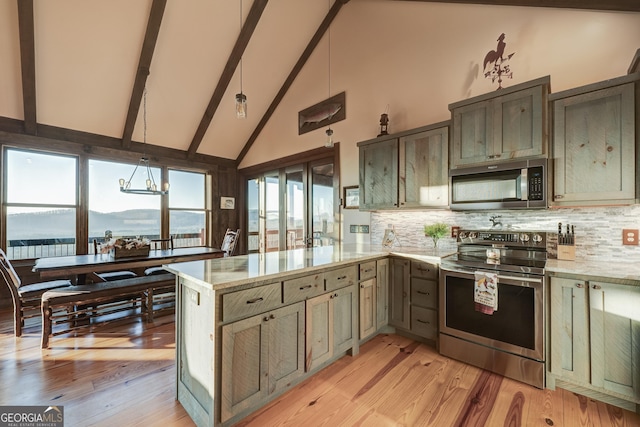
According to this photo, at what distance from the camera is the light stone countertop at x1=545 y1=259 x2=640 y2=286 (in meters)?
1.76

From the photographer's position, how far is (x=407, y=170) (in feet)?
9.92

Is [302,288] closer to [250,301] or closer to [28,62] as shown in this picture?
[250,301]

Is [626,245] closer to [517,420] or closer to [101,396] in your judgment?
[517,420]

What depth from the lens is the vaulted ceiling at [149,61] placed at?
129 inches

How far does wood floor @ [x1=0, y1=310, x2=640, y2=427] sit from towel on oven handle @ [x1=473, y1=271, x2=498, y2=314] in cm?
57

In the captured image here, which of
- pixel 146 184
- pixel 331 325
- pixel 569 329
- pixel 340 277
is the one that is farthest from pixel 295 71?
pixel 569 329

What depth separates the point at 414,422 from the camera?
1.69 metres

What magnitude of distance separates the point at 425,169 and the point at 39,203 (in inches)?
226

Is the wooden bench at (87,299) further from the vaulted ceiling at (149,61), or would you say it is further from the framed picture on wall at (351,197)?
the vaulted ceiling at (149,61)

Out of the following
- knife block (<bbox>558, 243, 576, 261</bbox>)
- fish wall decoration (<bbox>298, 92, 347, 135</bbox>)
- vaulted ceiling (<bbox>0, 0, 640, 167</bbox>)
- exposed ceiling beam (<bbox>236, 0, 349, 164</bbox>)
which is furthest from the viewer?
exposed ceiling beam (<bbox>236, 0, 349, 164</bbox>)

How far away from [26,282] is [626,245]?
7.20 m

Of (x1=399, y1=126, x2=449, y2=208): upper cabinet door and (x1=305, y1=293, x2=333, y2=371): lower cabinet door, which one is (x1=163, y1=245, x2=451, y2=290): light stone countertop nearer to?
(x1=305, y1=293, x2=333, y2=371): lower cabinet door

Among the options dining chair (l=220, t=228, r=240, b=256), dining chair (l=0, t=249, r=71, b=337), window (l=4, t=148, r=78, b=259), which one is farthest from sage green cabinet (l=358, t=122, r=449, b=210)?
window (l=4, t=148, r=78, b=259)

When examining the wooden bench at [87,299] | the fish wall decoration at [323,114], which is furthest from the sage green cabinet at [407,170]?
the wooden bench at [87,299]
